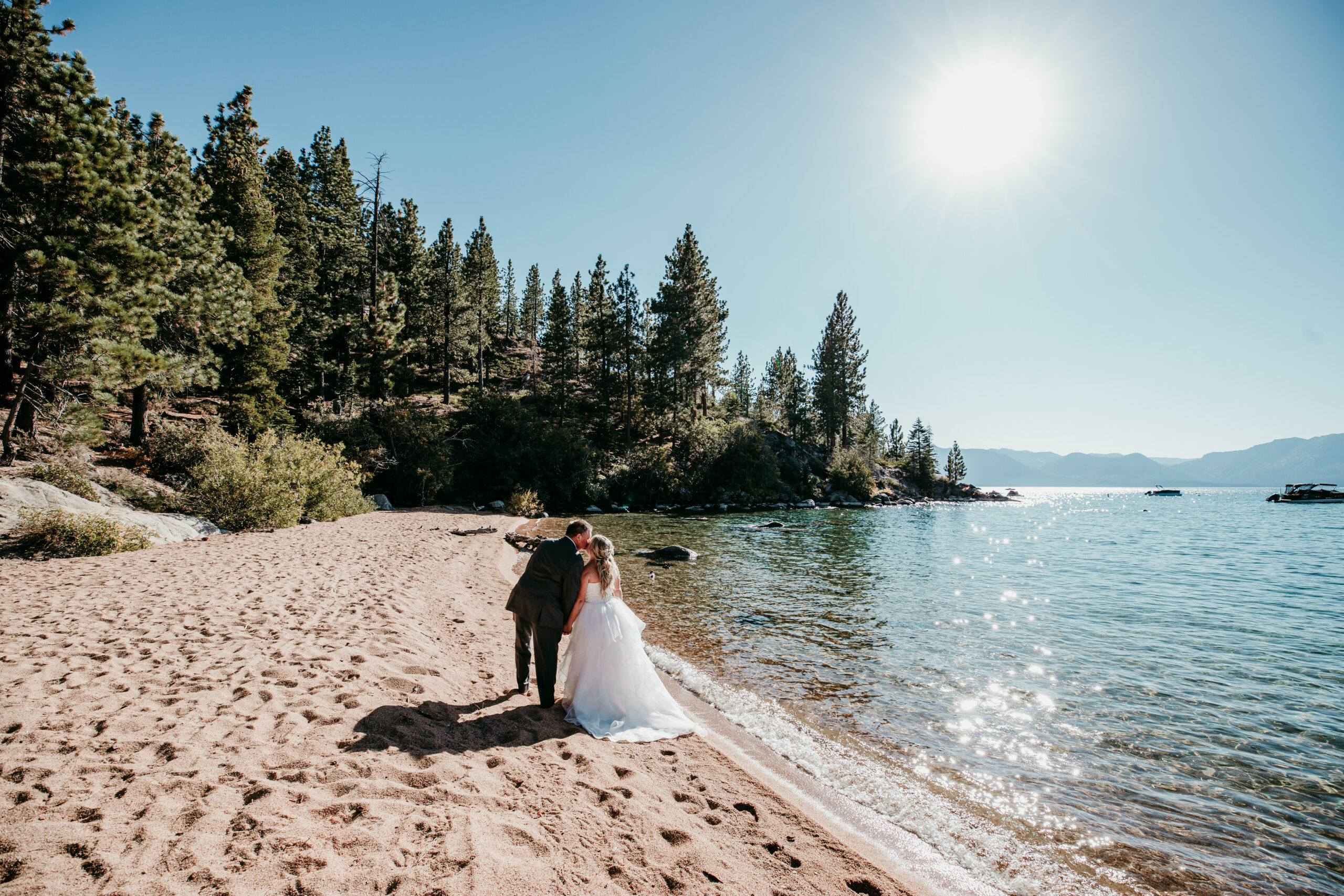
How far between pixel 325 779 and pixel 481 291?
63191mm

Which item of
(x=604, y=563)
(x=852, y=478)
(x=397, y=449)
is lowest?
(x=604, y=563)

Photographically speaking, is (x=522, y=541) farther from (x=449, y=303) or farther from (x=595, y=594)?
(x=449, y=303)

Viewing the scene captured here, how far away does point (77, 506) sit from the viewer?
43.9 feet

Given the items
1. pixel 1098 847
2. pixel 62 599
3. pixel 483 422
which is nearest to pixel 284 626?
pixel 62 599

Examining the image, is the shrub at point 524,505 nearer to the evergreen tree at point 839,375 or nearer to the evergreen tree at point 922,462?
the evergreen tree at point 839,375

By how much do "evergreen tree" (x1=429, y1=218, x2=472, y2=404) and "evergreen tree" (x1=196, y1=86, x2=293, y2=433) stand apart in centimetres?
1775

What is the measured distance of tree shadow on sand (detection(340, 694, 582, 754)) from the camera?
17.0ft

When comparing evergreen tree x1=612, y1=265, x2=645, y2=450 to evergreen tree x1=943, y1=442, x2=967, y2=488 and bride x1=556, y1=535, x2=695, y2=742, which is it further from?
evergreen tree x1=943, y1=442, x2=967, y2=488

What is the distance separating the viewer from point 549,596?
6656 millimetres

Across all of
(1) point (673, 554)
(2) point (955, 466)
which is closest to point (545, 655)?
(1) point (673, 554)

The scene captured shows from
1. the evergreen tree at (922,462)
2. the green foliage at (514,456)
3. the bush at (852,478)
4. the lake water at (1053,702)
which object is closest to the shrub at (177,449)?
the green foliage at (514,456)

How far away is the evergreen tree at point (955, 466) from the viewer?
319 ft

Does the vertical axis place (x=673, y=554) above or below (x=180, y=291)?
below

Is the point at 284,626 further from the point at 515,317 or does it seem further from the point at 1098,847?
the point at 515,317
